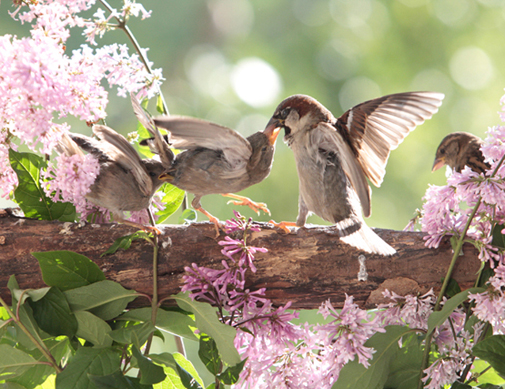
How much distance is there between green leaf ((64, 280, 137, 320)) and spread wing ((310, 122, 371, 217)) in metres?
0.51

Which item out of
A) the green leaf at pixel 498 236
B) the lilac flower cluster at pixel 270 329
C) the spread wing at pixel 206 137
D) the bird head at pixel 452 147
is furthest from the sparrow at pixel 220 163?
the bird head at pixel 452 147

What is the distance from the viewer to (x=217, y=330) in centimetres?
79

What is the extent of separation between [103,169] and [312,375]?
59 cm

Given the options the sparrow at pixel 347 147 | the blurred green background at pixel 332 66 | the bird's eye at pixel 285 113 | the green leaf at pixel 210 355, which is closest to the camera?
the green leaf at pixel 210 355

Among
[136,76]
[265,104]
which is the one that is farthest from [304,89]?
[136,76]

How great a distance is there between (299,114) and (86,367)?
Answer: 700mm

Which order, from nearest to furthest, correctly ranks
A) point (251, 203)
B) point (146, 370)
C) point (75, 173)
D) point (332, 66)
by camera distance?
point (146, 370), point (75, 173), point (251, 203), point (332, 66)

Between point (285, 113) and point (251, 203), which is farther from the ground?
point (285, 113)

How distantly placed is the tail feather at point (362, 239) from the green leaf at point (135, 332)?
41 centimetres

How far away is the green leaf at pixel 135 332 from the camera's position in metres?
0.80

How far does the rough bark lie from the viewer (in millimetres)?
883

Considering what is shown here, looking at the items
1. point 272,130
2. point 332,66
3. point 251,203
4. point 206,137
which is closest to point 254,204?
point 251,203

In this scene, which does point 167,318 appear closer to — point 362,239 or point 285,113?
point 362,239

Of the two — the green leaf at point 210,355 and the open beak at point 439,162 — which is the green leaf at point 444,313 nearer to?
the green leaf at point 210,355
